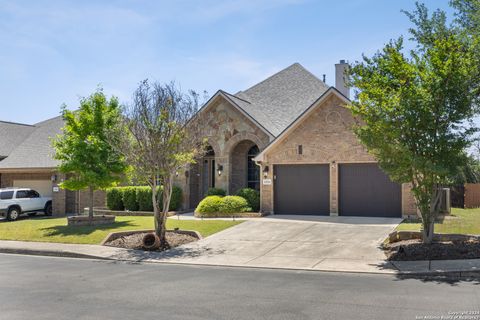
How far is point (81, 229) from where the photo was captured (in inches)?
724

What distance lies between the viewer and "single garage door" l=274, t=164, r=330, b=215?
2075 centimetres

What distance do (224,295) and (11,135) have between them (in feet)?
99.6

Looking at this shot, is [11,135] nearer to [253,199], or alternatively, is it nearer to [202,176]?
[202,176]

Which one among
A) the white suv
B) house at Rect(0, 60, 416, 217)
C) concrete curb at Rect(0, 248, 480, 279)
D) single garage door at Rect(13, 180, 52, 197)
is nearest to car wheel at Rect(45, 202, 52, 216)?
the white suv

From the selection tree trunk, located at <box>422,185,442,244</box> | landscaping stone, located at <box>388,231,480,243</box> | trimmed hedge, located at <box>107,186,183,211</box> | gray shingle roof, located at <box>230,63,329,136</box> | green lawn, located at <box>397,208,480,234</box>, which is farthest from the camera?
gray shingle roof, located at <box>230,63,329,136</box>

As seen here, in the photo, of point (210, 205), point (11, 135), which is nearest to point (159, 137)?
point (210, 205)

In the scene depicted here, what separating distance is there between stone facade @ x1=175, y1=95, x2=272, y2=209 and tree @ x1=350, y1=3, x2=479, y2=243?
10860mm

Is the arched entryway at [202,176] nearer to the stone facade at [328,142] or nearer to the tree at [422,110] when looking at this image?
the stone facade at [328,142]

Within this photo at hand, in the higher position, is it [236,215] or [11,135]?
[11,135]

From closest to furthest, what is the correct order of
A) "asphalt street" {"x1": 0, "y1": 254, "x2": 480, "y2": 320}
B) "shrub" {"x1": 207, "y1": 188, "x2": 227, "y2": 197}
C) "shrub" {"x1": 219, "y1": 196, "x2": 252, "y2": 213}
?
"asphalt street" {"x1": 0, "y1": 254, "x2": 480, "y2": 320} → "shrub" {"x1": 219, "y1": 196, "x2": 252, "y2": 213} → "shrub" {"x1": 207, "y1": 188, "x2": 227, "y2": 197}

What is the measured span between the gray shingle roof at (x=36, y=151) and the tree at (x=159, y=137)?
1302cm

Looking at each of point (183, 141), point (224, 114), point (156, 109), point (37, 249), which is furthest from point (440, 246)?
point (224, 114)

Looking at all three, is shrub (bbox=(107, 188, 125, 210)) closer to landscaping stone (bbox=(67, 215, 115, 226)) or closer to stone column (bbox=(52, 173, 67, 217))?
stone column (bbox=(52, 173, 67, 217))

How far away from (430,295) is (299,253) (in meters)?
5.25
